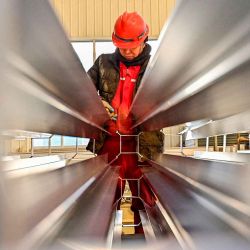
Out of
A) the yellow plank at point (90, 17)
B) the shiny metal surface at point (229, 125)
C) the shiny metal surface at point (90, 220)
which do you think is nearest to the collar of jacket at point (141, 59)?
the shiny metal surface at point (229, 125)

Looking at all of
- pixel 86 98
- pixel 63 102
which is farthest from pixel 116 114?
pixel 63 102

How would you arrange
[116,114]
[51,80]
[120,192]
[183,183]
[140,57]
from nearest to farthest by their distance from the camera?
1. [51,80]
2. [183,183]
3. [120,192]
4. [116,114]
5. [140,57]

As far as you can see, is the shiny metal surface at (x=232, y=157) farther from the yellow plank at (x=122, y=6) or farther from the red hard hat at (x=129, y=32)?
the yellow plank at (x=122, y=6)

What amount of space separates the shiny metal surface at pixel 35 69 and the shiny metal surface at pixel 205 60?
125mm

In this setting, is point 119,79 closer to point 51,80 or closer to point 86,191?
point 86,191

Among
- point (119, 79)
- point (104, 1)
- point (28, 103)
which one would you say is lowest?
point (28, 103)

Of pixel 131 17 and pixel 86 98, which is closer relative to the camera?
pixel 86 98

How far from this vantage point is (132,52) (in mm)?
1829

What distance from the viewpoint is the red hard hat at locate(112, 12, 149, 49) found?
172 cm

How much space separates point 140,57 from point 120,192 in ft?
2.18

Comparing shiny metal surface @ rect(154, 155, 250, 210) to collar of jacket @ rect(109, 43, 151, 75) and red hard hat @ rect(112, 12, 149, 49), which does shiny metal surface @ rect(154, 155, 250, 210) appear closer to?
red hard hat @ rect(112, 12, 149, 49)

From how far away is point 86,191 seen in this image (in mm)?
822

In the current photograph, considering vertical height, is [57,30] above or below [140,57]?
below

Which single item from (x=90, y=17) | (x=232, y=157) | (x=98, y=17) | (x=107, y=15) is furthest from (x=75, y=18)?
(x=232, y=157)
